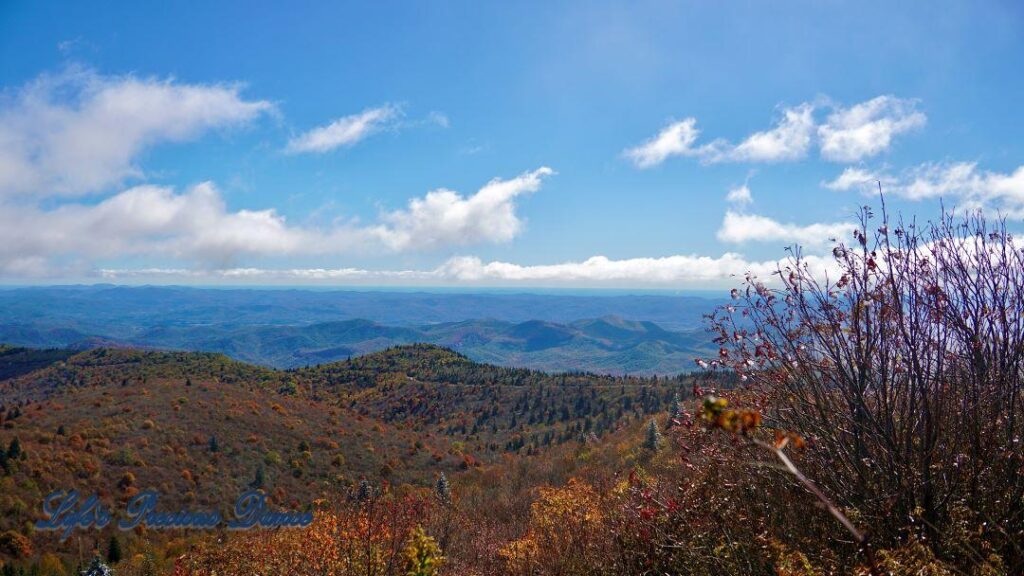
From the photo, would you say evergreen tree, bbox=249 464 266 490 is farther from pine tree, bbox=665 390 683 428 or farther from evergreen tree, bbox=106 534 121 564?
pine tree, bbox=665 390 683 428

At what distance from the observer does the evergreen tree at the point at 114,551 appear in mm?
19422

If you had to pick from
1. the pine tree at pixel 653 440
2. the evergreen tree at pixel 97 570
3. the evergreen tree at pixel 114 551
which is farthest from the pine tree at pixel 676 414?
the evergreen tree at pixel 114 551

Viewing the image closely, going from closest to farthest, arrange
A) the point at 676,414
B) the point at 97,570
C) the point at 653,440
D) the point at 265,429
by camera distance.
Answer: the point at 676,414, the point at 97,570, the point at 653,440, the point at 265,429

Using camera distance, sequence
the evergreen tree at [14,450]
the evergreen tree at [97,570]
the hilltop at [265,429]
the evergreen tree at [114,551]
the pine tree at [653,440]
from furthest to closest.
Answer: the hilltop at [265,429]
the evergreen tree at [14,450]
the pine tree at [653,440]
the evergreen tree at [114,551]
the evergreen tree at [97,570]

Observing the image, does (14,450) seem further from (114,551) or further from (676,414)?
(676,414)

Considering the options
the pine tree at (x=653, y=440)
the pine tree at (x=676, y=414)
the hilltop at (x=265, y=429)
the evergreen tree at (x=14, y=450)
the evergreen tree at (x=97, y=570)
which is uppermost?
the pine tree at (x=676, y=414)

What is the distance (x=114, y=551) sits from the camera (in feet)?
65.7

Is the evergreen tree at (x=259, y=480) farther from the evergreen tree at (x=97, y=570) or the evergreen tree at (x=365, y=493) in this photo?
the evergreen tree at (x=97, y=570)

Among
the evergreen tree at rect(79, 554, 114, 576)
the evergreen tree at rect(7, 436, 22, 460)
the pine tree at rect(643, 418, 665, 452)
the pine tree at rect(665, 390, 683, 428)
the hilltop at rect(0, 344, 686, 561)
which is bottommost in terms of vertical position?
the hilltop at rect(0, 344, 686, 561)

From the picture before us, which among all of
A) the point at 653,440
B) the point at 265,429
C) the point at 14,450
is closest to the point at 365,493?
the point at 653,440

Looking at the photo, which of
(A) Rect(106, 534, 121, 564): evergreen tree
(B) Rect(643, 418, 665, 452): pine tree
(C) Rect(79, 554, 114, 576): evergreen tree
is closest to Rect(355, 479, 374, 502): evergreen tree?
(C) Rect(79, 554, 114, 576): evergreen tree

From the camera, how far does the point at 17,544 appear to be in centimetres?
→ 1939

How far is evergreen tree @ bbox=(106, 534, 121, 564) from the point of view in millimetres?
19422

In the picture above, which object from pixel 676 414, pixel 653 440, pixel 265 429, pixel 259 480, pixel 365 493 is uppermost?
pixel 676 414
